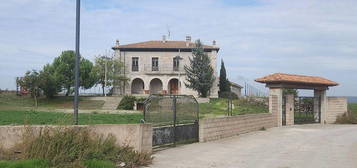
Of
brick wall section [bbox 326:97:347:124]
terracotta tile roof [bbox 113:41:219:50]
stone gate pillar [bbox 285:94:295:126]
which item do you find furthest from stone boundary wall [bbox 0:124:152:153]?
terracotta tile roof [bbox 113:41:219:50]

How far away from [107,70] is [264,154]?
135 feet

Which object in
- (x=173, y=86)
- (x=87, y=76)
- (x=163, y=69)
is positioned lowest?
(x=173, y=86)

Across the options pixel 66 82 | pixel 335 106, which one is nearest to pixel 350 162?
pixel 335 106

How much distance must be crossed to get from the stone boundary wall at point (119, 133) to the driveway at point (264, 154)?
1.97ft

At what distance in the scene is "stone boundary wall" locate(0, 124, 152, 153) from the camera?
Result: 10297 millimetres

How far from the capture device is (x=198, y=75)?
50.7 m

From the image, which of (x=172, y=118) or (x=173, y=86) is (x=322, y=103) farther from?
(x=173, y=86)

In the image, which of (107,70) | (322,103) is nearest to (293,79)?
(322,103)

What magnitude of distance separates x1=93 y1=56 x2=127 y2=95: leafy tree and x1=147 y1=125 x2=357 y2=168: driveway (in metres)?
36.0

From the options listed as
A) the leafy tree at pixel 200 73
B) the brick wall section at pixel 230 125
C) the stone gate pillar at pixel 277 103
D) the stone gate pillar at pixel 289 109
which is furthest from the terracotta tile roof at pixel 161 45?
the brick wall section at pixel 230 125

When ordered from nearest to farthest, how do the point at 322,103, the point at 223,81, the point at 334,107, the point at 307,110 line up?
the point at 307,110, the point at 322,103, the point at 334,107, the point at 223,81

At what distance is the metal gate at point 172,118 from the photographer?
13609 mm

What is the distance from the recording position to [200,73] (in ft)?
166

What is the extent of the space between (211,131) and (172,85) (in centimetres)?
4050
